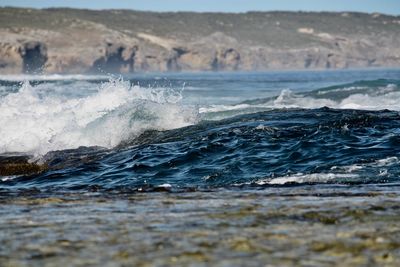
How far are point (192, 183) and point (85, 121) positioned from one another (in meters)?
9.82

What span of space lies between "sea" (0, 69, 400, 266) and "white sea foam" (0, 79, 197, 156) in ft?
0.13

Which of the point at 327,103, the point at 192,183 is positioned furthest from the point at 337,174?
the point at 327,103

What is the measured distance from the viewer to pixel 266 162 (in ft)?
40.3

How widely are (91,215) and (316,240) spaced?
237 cm

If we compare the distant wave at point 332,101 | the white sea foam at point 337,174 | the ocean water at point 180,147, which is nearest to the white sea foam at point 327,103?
the distant wave at point 332,101

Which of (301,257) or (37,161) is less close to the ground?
(301,257)

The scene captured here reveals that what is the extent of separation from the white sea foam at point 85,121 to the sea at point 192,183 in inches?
1.6

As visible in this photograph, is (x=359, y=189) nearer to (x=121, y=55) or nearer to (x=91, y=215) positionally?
(x=91, y=215)

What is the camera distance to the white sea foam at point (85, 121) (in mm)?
17453

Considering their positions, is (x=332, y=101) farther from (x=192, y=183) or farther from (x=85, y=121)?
(x=192, y=183)

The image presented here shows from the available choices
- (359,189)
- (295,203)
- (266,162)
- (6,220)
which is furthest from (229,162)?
(6,220)

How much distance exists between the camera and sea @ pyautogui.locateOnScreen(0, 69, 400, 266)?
17.7 ft

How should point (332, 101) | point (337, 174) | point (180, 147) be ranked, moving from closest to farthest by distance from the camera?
point (337, 174)
point (180, 147)
point (332, 101)

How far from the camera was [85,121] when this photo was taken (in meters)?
20.1
